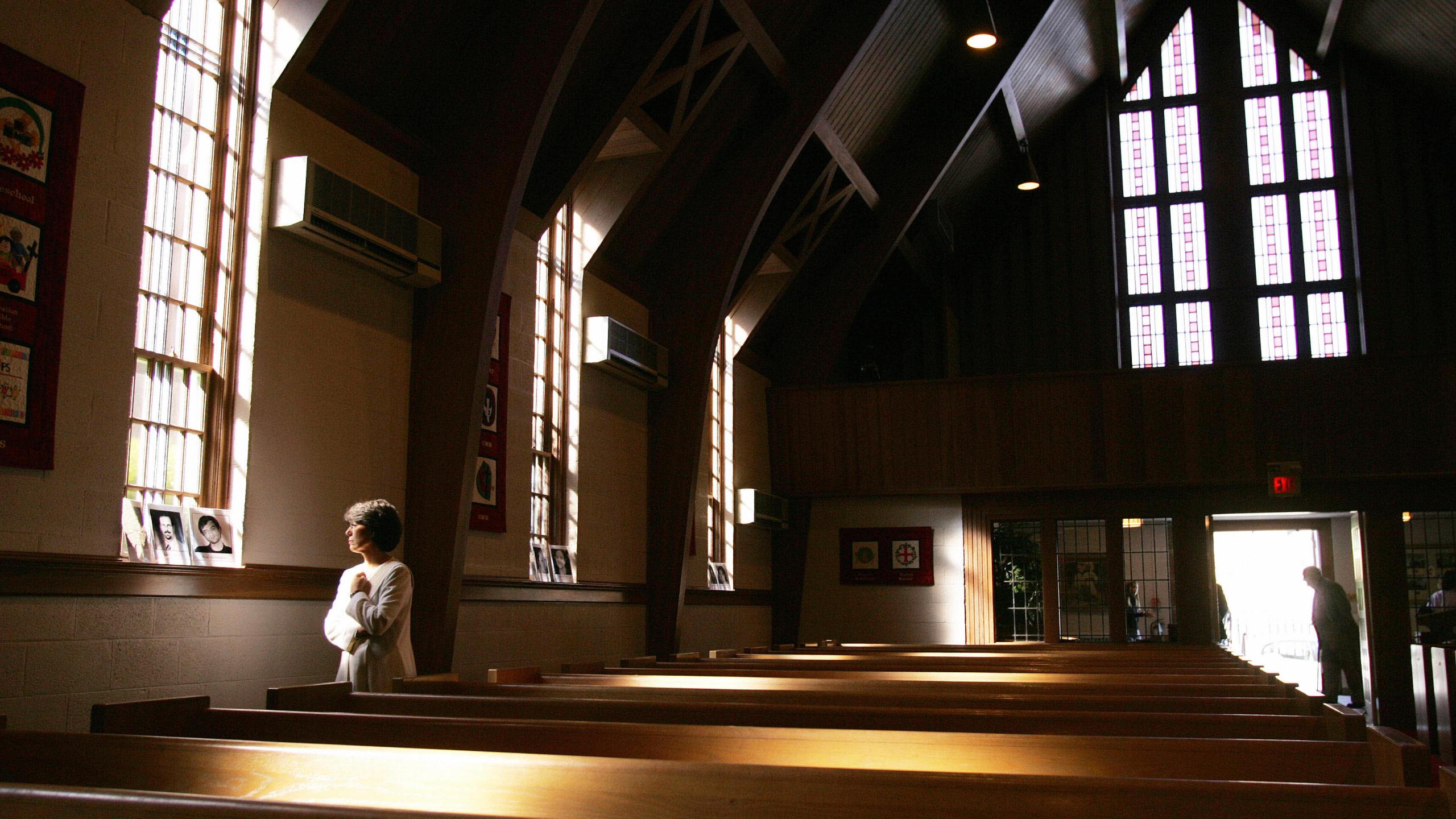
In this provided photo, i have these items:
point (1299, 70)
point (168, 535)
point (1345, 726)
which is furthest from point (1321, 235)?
point (168, 535)

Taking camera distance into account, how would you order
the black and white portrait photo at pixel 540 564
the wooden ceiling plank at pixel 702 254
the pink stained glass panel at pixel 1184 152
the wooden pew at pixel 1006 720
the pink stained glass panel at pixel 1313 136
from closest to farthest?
the wooden pew at pixel 1006 720
the black and white portrait photo at pixel 540 564
the wooden ceiling plank at pixel 702 254
the pink stained glass panel at pixel 1313 136
the pink stained glass panel at pixel 1184 152

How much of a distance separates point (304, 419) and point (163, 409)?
70 centimetres

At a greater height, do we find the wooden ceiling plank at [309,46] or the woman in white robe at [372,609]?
the wooden ceiling plank at [309,46]

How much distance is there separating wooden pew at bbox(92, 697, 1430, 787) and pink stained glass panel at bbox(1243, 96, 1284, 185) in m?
12.0

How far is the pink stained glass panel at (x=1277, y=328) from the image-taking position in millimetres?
12328

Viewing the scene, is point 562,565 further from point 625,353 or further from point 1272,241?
point 1272,241

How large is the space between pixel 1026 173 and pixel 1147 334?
2229 mm

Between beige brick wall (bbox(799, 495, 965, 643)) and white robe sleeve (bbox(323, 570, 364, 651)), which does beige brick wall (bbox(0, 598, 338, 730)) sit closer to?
white robe sleeve (bbox(323, 570, 364, 651))

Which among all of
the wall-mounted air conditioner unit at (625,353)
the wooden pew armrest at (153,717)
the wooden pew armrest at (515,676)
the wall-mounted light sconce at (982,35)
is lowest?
the wooden pew armrest at (515,676)

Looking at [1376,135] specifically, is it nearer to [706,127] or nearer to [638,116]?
[706,127]

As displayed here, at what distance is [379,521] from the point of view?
4.39 m

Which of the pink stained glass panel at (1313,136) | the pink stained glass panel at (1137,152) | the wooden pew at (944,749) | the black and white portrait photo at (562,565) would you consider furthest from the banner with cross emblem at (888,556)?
the wooden pew at (944,749)

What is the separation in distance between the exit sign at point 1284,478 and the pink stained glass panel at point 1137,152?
14.2 ft

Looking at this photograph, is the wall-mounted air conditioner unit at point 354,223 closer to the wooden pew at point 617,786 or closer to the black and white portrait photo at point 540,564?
the black and white portrait photo at point 540,564
